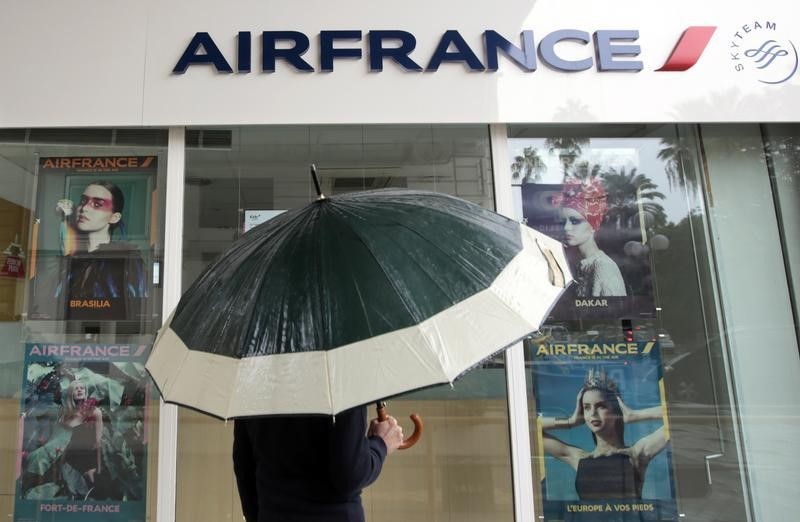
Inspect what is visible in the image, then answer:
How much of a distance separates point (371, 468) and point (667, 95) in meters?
3.45

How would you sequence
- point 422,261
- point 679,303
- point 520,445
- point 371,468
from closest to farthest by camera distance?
1. point 422,261
2. point 371,468
3. point 520,445
4. point 679,303

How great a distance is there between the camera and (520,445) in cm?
361

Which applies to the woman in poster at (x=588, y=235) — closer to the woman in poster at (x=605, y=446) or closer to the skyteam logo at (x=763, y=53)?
the woman in poster at (x=605, y=446)

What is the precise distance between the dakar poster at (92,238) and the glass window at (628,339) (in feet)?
8.87

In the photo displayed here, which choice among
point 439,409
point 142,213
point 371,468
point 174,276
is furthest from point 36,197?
point 371,468

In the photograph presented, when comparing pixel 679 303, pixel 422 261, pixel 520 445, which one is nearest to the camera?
pixel 422 261

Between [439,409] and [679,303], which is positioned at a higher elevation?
[679,303]

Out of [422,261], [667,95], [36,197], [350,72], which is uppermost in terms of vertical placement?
[350,72]

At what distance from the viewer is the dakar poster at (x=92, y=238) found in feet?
12.4

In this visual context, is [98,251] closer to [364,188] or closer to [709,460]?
[364,188]

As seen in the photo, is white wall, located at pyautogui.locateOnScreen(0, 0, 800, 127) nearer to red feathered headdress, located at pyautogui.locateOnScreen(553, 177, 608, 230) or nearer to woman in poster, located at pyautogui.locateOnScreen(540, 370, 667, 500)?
red feathered headdress, located at pyautogui.locateOnScreen(553, 177, 608, 230)

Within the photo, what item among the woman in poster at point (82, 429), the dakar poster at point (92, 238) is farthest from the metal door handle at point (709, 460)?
the woman in poster at point (82, 429)

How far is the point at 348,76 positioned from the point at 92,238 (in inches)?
84.4

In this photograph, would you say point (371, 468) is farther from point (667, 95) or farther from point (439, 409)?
point (667, 95)
